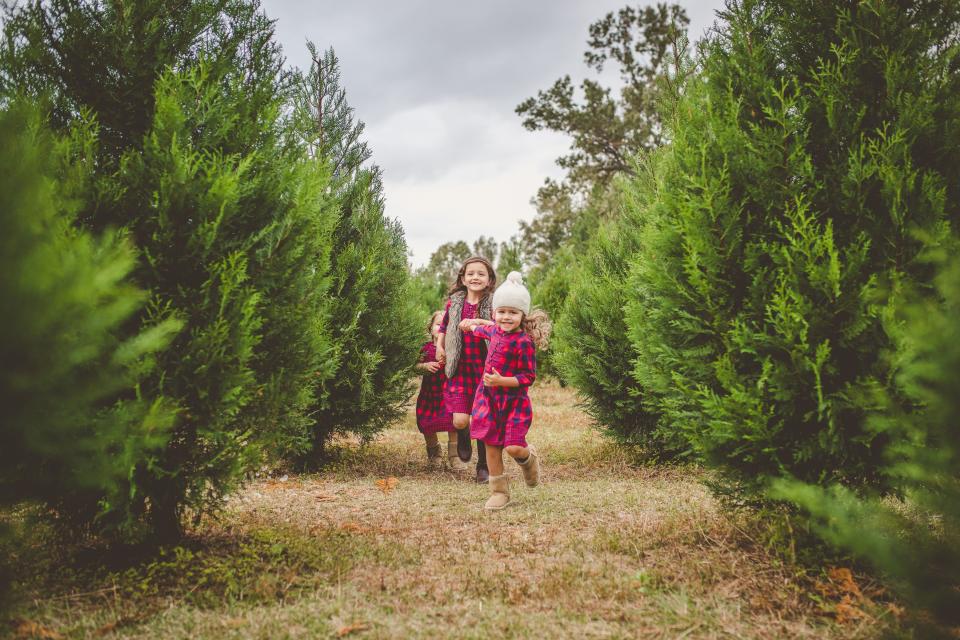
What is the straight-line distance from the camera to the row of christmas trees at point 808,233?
3.10 metres

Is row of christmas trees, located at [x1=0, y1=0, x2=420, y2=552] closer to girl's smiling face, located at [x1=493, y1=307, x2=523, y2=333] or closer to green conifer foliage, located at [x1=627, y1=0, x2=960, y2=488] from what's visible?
girl's smiling face, located at [x1=493, y1=307, x2=523, y2=333]

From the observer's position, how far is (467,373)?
6383mm

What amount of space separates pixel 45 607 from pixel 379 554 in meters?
1.69

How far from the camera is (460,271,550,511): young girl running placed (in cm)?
499

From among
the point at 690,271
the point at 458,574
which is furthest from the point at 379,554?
the point at 690,271

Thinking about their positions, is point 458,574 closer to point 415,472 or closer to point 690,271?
point 690,271

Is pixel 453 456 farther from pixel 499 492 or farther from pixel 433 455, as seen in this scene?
pixel 499 492

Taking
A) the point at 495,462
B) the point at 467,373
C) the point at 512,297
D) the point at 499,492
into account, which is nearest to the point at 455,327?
the point at 467,373

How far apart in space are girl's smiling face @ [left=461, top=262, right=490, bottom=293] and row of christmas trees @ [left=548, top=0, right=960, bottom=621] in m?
2.73

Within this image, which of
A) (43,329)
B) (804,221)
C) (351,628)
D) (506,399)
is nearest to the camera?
(43,329)

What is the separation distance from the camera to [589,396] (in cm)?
773

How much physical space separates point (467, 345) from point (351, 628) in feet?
12.9

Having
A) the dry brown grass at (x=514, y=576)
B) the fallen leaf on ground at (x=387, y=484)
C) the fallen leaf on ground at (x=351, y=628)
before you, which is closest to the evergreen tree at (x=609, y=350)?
the dry brown grass at (x=514, y=576)

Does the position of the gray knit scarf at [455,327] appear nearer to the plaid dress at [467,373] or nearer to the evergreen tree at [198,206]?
the plaid dress at [467,373]
